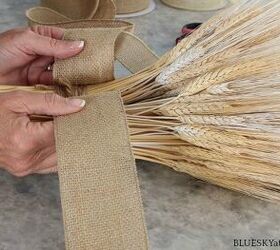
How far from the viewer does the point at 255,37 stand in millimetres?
797

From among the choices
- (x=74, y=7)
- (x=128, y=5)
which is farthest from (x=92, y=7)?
(x=128, y=5)

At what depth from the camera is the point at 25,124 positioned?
787 millimetres

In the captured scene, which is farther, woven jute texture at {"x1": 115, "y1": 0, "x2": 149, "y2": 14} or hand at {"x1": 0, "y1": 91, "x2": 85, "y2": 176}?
woven jute texture at {"x1": 115, "y1": 0, "x2": 149, "y2": 14}

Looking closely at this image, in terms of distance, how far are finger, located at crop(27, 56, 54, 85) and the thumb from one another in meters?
0.19

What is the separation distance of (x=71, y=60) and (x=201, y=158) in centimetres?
24

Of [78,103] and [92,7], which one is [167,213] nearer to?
[78,103]

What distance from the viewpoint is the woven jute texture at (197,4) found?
154 centimetres

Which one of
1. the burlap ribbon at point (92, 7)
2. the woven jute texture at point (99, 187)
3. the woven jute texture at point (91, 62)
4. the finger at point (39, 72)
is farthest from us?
the burlap ribbon at point (92, 7)

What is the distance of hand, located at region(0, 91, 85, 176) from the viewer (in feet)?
2.54

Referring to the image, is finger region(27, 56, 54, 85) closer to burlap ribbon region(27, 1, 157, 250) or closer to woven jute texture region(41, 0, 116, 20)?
burlap ribbon region(27, 1, 157, 250)

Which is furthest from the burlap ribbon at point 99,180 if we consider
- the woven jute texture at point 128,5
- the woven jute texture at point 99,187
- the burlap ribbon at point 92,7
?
the woven jute texture at point 128,5

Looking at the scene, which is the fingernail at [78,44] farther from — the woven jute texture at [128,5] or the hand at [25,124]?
the woven jute texture at [128,5]

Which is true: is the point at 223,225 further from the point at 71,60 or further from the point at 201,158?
the point at 71,60

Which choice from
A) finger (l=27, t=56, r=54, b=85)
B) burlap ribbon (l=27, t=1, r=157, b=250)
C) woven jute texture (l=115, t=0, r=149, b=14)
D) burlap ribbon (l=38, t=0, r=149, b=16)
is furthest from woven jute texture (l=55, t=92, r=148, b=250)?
woven jute texture (l=115, t=0, r=149, b=14)
